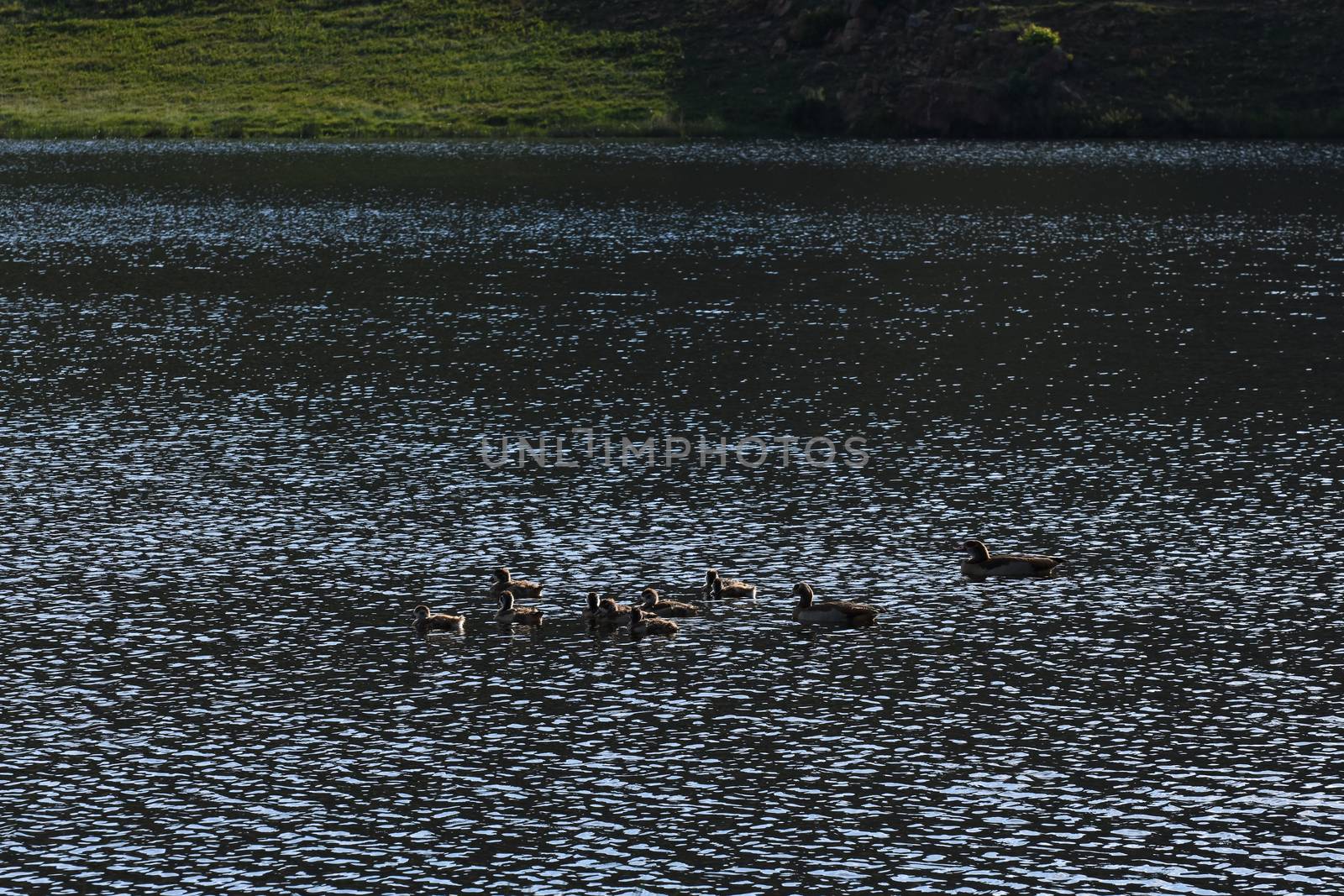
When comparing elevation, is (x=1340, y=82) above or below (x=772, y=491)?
above

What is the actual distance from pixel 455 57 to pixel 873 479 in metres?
127

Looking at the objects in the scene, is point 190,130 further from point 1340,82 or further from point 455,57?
point 1340,82

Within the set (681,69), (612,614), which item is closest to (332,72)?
(681,69)

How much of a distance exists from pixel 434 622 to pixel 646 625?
3861 millimetres

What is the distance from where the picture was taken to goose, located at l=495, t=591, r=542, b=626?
111 ft

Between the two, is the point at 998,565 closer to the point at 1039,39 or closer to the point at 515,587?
the point at 515,587

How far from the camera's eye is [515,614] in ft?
112

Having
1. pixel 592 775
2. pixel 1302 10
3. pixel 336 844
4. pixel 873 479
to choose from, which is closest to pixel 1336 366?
pixel 873 479

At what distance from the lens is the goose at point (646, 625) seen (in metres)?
33.3

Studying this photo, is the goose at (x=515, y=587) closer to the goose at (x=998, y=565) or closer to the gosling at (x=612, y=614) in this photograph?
the gosling at (x=612, y=614)

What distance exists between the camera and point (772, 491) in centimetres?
4409

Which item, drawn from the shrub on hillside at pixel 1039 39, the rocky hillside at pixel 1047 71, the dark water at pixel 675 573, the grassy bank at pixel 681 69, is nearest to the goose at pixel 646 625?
the dark water at pixel 675 573

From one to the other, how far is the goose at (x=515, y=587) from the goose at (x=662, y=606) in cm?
232

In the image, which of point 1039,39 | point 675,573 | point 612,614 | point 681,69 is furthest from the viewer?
point 681,69
